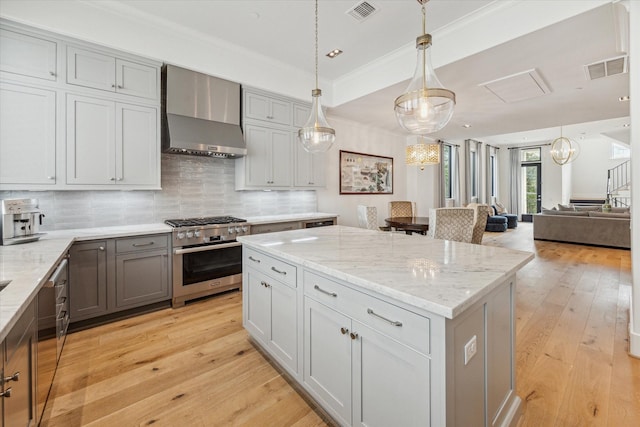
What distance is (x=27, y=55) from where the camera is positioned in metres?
2.50

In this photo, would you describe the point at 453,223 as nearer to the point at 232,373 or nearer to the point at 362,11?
the point at 362,11

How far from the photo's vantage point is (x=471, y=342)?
1.17 meters

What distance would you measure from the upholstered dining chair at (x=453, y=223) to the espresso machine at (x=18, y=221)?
401cm

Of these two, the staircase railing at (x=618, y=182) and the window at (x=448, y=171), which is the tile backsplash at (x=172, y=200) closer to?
the window at (x=448, y=171)

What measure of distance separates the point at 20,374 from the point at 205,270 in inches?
83.4

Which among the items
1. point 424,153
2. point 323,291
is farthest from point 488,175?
point 323,291

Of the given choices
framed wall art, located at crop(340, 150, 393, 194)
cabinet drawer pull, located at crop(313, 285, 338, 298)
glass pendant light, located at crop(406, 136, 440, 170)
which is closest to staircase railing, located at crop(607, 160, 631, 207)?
glass pendant light, located at crop(406, 136, 440, 170)

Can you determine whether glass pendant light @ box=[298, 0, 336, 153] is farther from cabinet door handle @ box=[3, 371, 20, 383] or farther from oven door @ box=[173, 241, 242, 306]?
cabinet door handle @ box=[3, 371, 20, 383]

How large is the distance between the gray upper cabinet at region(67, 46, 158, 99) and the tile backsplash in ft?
2.67

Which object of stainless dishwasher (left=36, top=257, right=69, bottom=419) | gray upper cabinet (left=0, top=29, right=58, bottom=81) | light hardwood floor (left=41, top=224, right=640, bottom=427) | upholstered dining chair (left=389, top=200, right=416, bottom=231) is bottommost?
light hardwood floor (left=41, top=224, right=640, bottom=427)

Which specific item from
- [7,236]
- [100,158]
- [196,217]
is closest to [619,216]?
[196,217]

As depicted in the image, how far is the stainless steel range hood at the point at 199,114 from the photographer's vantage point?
3205mm

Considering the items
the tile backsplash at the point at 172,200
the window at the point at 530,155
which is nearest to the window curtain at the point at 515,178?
the window at the point at 530,155

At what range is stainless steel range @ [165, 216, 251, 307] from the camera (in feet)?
10.3
